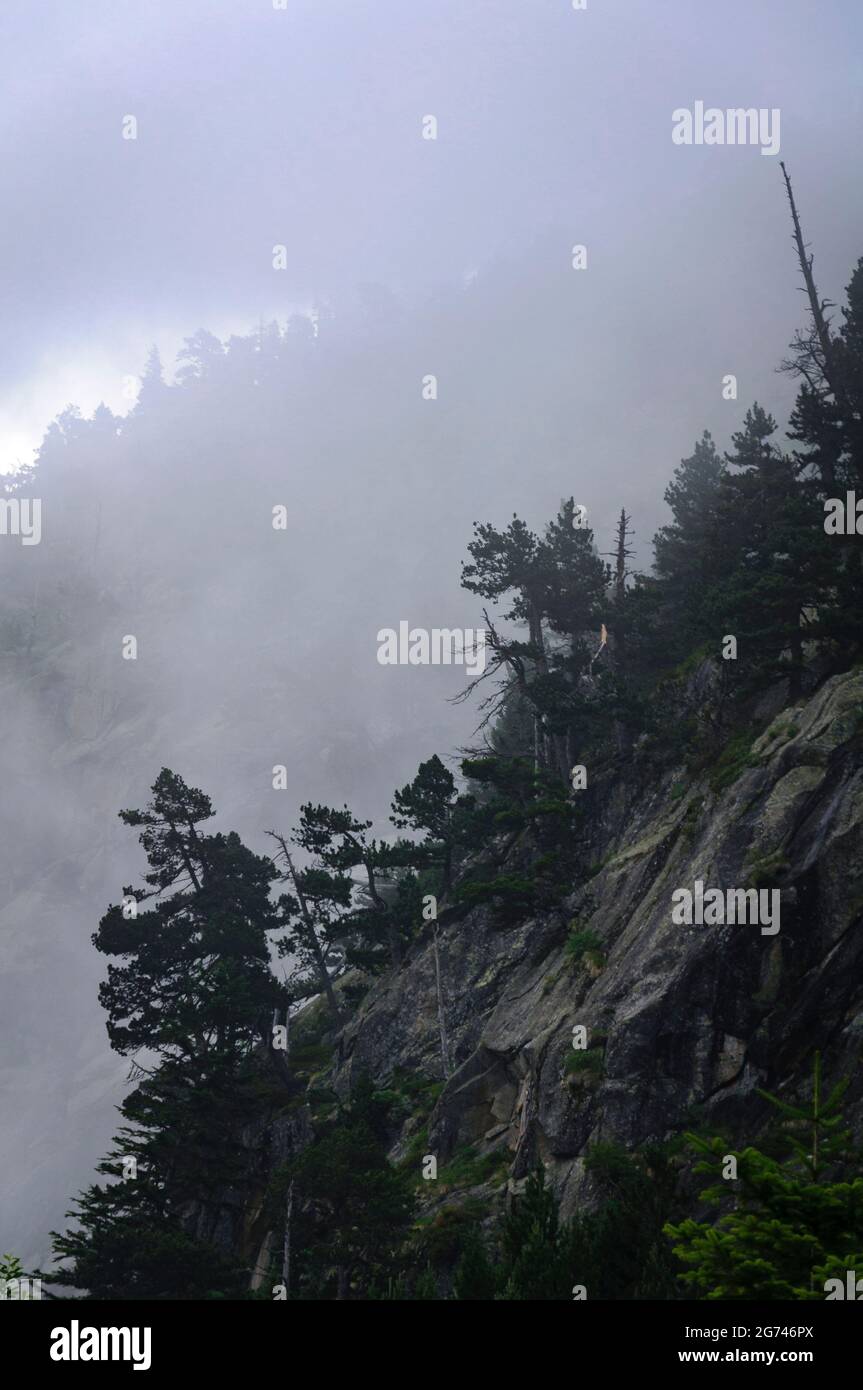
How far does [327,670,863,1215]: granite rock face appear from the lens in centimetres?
2059

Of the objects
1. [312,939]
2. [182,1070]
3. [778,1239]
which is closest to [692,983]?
[778,1239]

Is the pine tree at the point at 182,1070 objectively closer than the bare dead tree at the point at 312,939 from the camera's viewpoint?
Yes

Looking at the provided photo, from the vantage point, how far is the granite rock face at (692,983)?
67.6 ft

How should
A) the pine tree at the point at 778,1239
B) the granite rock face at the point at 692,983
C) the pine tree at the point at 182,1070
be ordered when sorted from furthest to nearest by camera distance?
the pine tree at the point at 182,1070 → the granite rock face at the point at 692,983 → the pine tree at the point at 778,1239

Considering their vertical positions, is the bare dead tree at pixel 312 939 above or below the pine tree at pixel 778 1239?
above

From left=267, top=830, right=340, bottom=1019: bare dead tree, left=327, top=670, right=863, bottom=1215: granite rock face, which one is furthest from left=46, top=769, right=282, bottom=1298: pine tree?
left=327, top=670, right=863, bottom=1215: granite rock face

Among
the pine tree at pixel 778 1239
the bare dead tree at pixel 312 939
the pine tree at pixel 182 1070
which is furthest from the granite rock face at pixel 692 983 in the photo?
the bare dead tree at pixel 312 939

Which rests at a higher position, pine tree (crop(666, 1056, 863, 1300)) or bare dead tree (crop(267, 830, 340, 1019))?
bare dead tree (crop(267, 830, 340, 1019))

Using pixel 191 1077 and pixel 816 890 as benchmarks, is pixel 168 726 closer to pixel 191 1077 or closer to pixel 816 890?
pixel 191 1077

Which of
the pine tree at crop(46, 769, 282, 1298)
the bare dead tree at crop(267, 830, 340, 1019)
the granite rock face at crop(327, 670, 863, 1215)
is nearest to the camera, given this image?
the granite rock face at crop(327, 670, 863, 1215)

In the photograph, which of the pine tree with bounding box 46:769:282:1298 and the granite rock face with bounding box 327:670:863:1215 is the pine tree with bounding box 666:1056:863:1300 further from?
the pine tree with bounding box 46:769:282:1298

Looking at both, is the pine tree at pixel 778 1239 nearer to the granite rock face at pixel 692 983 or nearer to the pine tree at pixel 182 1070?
the granite rock face at pixel 692 983
